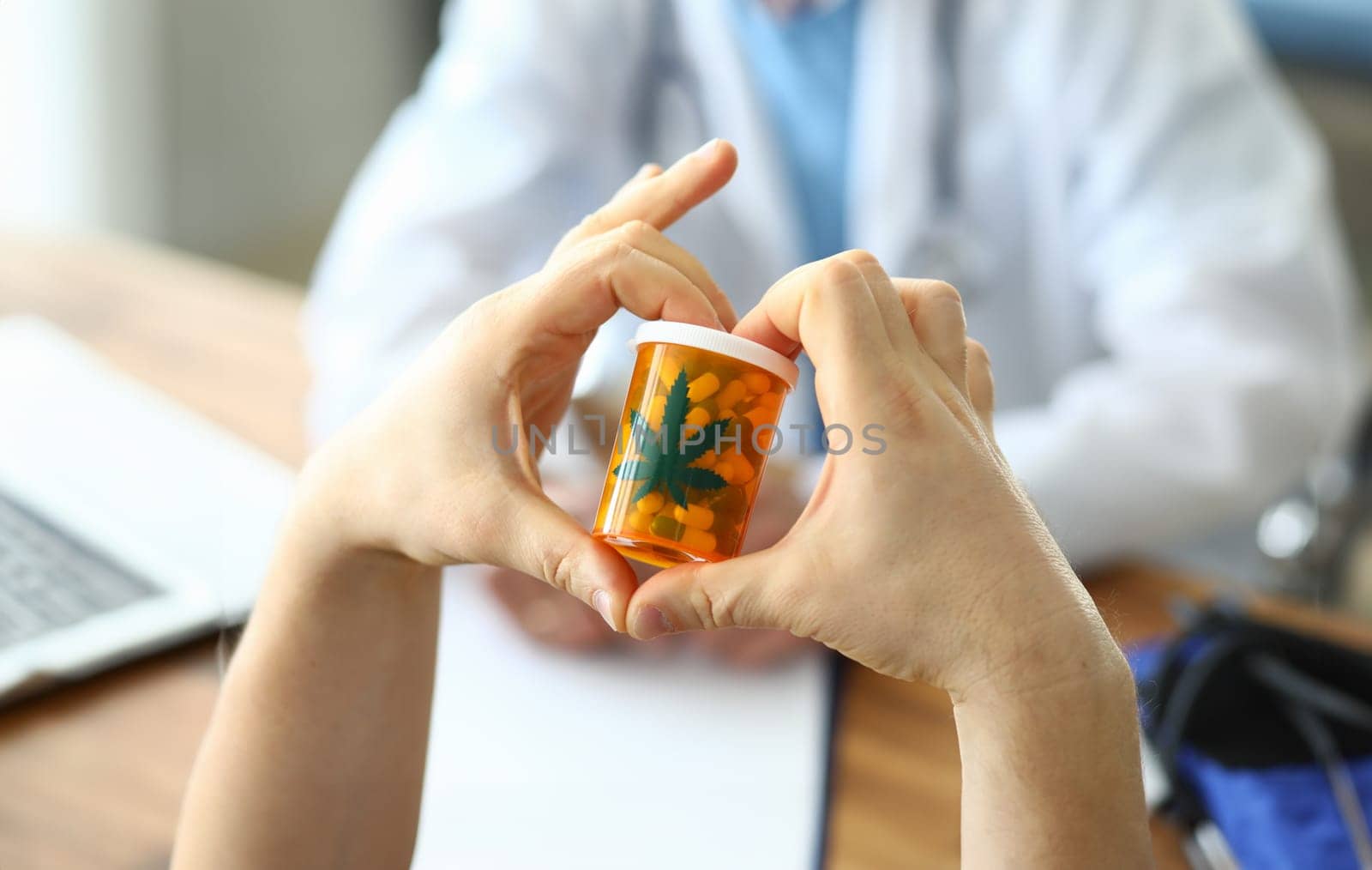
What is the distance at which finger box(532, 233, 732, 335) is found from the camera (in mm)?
376

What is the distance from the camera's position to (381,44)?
270 cm

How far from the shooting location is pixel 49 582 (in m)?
0.72

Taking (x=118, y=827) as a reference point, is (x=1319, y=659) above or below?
above

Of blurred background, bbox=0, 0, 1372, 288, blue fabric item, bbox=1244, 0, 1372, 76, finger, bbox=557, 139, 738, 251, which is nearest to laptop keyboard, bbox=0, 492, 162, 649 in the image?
finger, bbox=557, 139, 738, 251

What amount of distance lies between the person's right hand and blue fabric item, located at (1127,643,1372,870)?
0.84 ft

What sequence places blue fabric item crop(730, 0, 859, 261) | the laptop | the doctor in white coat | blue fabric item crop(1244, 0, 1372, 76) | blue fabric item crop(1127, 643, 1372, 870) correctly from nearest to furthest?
blue fabric item crop(1127, 643, 1372, 870) < the laptop < the doctor in white coat < blue fabric item crop(730, 0, 859, 261) < blue fabric item crop(1244, 0, 1372, 76)

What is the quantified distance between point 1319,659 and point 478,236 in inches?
25.2

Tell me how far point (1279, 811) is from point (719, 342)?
1.37ft

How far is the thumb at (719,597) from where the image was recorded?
1.15 feet

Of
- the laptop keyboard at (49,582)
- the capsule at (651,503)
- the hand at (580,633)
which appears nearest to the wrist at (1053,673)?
the capsule at (651,503)

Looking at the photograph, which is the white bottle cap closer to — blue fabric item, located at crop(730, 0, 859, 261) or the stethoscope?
the stethoscope

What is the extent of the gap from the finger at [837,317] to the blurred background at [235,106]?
1784mm

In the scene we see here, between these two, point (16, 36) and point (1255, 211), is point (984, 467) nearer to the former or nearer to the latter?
point (1255, 211)

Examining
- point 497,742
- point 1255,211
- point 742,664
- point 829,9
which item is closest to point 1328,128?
point 1255,211
